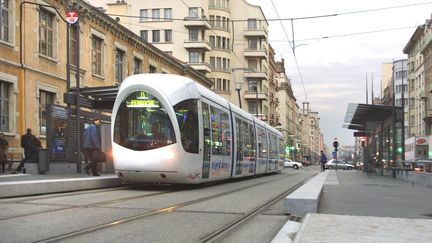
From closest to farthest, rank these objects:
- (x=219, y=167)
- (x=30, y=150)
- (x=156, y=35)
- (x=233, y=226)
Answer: (x=233, y=226) < (x=219, y=167) < (x=30, y=150) < (x=156, y=35)

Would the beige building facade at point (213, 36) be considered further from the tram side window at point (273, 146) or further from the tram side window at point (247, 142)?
the tram side window at point (247, 142)

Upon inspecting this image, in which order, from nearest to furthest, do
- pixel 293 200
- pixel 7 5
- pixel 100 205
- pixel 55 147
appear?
1. pixel 293 200
2. pixel 100 205
3. pixel 55 147
4. pixel 7 5

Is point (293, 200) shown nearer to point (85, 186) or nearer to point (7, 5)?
point (85, 186)

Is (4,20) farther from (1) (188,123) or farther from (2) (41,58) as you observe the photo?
(1) (188,123)

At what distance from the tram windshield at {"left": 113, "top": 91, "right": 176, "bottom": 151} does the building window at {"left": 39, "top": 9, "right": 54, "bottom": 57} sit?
1286cm

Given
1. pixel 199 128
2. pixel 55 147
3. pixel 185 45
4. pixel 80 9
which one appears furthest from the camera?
pixel 185 45

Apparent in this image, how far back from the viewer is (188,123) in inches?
620

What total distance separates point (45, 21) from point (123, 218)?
20306 millimetres

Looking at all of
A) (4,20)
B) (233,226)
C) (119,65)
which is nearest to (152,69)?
(119,65)

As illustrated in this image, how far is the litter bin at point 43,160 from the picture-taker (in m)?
19.0

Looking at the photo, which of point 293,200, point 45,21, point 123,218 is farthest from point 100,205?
point 45,21

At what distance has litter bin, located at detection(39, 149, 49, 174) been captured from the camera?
62.3ft

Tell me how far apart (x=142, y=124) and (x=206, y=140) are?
2.35 meters

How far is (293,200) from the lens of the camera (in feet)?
33.2
